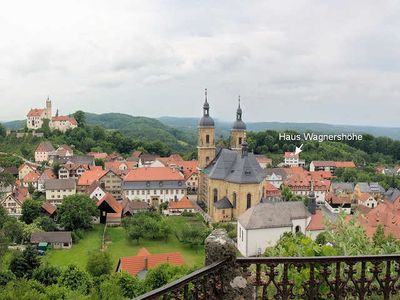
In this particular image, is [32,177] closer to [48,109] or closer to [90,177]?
[90,177]

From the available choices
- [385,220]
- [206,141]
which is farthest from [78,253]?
[385,220]

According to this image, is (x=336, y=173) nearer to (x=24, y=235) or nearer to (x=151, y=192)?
(x=151, y=192)

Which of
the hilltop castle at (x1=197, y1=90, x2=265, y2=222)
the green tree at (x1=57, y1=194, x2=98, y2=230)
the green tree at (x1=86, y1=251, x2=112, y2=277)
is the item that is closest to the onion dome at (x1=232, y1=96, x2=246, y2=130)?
the hilltop castle at (x1=197, y1=90, x2=265, y2=222)

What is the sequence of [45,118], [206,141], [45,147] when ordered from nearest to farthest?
[206,141], [45,147], [45,118]

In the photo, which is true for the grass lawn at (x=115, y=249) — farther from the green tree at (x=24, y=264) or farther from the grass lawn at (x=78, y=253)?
the green tree at (x=24, y=264)

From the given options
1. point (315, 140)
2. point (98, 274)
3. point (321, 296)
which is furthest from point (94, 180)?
point (315, 140)

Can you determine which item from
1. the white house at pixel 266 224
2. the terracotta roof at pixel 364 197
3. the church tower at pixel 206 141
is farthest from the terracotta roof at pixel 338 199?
the white house at pixel 266 224
